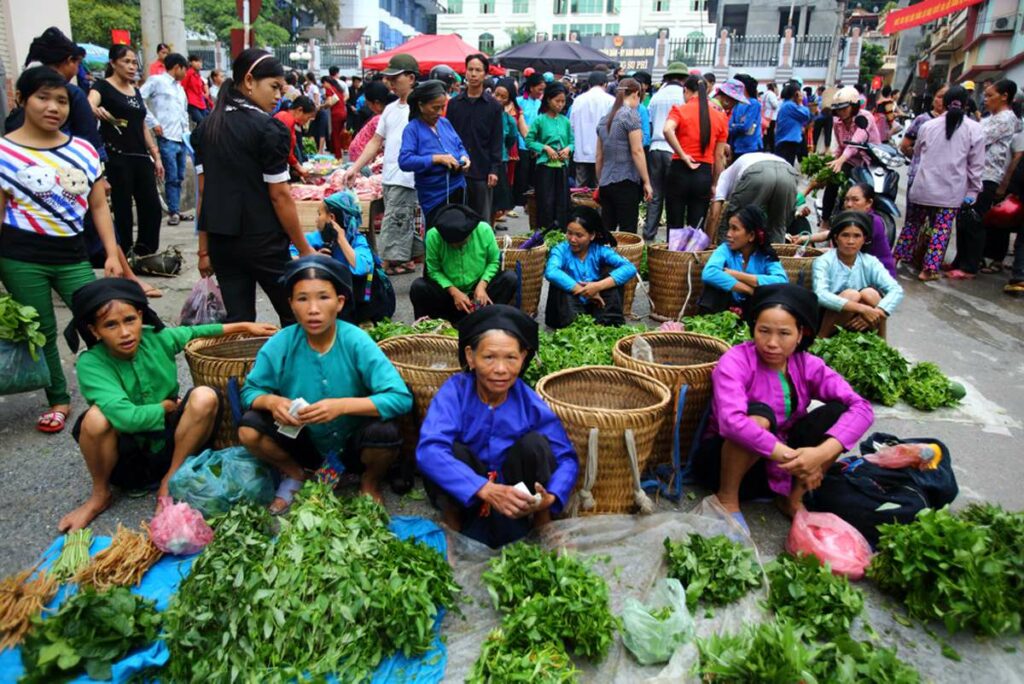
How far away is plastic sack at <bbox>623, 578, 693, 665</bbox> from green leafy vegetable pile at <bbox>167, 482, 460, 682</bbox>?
671mm

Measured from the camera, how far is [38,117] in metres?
3.88

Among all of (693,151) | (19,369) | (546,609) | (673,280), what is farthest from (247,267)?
(693,151)

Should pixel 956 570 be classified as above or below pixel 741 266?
below

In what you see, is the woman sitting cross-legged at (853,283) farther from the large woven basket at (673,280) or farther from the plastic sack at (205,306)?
the plastic sack at (205,306)

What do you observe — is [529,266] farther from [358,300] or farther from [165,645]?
[165,645]

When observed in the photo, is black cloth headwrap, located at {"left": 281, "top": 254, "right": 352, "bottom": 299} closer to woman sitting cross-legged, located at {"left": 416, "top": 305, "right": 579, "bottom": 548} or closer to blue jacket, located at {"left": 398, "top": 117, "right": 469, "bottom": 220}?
woman sitting cross-legged, located at {"left": 416, "top": 305, "right": 579, "bottom": 548}

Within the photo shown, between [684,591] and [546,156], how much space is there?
6.82 metres

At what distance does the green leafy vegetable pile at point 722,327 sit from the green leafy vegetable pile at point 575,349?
38 cm

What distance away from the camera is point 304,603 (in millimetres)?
2561

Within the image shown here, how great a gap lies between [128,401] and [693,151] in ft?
20.1

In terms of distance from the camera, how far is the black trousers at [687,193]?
7.88 m

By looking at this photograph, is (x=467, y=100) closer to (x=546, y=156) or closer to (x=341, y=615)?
(x=546, y=156)

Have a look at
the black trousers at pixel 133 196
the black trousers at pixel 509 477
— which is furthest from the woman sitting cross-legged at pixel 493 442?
the black trousers at pixel 133 196

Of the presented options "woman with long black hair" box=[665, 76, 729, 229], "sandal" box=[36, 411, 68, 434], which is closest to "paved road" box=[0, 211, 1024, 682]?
"sandal" box=[36, 411, 68, 434]
